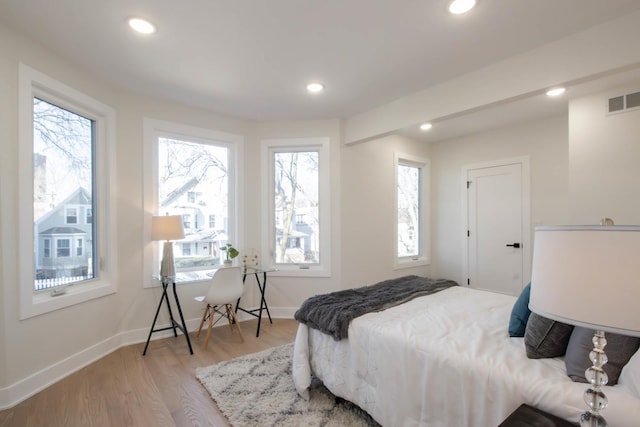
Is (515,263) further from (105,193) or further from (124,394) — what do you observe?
(105,193)

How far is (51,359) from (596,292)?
336 cm

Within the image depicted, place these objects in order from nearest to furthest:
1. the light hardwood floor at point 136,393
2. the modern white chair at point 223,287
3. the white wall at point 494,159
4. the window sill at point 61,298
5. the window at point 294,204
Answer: the light hardwood floor at point 136,393
the window sill at point 61,298
the modern white chair at point 223,287
the white wall at point 494,159
the window at point 294,204

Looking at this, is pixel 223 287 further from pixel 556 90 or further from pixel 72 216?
pixel 556 90

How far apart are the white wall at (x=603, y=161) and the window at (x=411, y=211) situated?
2112mm

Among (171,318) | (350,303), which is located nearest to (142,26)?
(350,303)

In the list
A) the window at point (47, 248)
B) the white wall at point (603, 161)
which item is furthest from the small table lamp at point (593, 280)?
the window at point (47, 248)

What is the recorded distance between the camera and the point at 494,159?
435cm

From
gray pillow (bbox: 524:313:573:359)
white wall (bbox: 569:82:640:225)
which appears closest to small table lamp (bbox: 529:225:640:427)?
gray pillow (bbox: 524:313:573:359)

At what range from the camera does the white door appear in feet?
13.6

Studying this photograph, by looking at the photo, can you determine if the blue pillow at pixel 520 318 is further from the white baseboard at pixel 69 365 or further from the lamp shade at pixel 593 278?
the white baseboard at pixel 69 365

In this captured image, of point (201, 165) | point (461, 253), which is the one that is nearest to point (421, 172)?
point (461, 253)

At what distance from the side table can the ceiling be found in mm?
2117

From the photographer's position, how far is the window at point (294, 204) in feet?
13.2

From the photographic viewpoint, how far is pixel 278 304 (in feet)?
13.1
